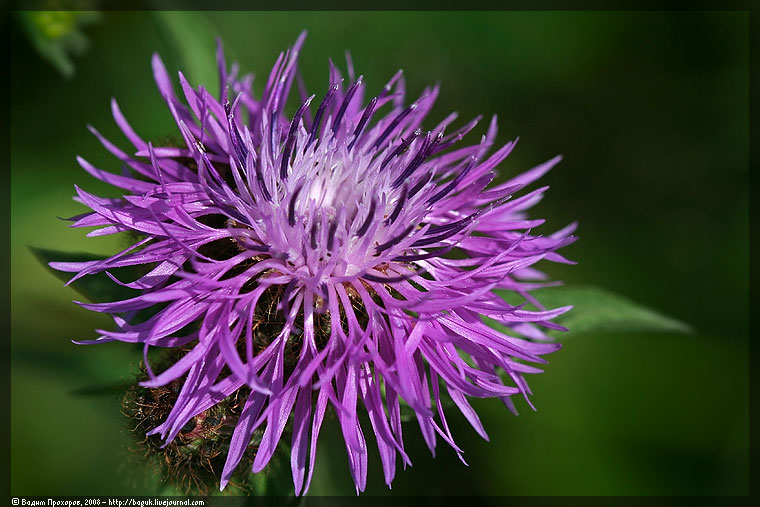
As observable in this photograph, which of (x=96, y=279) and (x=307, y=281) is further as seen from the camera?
(x=96, y=279)

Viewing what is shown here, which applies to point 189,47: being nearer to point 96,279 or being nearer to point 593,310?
point 96,279

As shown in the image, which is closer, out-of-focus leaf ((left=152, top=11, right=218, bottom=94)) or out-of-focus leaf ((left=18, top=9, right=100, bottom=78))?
out-of-focus leaf ((left=152, top=11, right=218, bottom=94))

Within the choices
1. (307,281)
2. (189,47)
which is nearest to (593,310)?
(307,281)

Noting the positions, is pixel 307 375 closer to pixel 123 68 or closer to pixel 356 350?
pixel 356 350

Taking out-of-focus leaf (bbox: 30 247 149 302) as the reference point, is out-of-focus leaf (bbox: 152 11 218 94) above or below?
above

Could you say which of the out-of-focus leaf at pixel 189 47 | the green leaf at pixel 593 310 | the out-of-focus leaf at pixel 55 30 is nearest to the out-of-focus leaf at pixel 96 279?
the out-of-focus leaf at pixel 189 47

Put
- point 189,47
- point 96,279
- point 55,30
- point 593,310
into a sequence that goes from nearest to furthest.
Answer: point 96,279 → point 593,310 → point 189,47 → point 55,30

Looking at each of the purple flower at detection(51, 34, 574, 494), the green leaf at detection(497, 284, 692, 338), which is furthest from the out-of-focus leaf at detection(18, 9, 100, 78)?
the green leaf at detection(497, 284, 692, 338)

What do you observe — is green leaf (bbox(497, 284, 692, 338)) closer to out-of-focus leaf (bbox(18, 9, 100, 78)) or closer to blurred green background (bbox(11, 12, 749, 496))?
blurred green background (bbox(11, 12, 749, 496))
